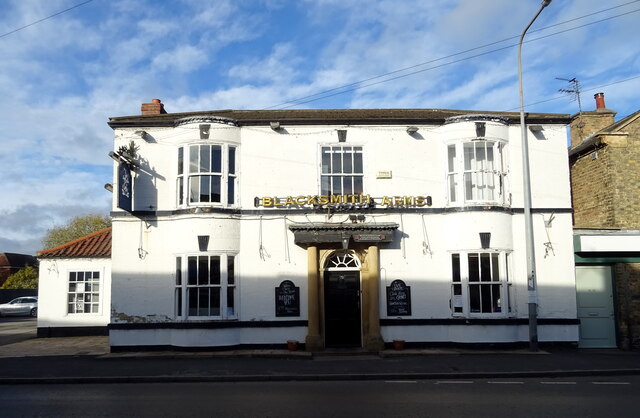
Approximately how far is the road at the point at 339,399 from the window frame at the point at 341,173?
21.5 feet

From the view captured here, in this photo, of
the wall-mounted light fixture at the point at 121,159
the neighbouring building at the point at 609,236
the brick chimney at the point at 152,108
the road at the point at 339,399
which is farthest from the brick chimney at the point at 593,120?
the wall-mounted light fixture at the point at 121,159

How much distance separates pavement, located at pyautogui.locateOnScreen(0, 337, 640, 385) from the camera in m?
12.2

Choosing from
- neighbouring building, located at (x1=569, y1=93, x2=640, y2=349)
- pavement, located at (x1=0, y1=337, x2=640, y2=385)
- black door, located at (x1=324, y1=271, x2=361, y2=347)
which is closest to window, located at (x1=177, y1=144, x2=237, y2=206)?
black door, located at (x1=324, y1=271, x2=361, y2=347)

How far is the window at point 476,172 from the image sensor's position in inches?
647

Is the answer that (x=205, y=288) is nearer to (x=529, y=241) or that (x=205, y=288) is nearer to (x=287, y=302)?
(x=287, y=302)

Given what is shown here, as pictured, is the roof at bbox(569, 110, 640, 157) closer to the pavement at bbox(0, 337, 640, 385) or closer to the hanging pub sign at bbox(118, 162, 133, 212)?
the pavement at bbox(0, 337, 640, 385)

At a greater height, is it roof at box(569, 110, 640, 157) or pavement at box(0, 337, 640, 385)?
roof at box(569, 110, 640, 157)

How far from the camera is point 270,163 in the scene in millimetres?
16766

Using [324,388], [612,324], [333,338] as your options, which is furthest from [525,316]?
[324,388]

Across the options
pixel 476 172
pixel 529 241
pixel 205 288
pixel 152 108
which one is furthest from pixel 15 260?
pixel 529 241

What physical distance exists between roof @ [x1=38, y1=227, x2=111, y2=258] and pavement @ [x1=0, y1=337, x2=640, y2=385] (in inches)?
178

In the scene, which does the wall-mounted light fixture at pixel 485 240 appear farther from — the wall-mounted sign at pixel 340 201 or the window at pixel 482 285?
the wall-mounted sign at pixel 340 201

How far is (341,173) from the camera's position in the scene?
16.8m

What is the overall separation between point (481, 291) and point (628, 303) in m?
4.99
